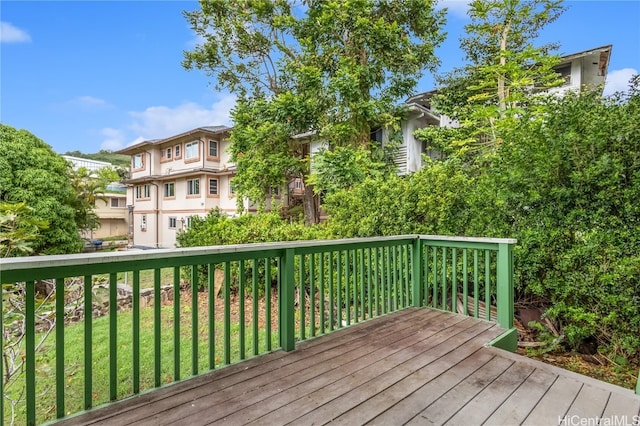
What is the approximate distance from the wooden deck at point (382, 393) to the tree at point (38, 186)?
401 inches

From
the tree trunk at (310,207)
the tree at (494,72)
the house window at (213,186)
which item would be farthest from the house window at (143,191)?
the tree at (494,72)

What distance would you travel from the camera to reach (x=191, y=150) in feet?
58.4

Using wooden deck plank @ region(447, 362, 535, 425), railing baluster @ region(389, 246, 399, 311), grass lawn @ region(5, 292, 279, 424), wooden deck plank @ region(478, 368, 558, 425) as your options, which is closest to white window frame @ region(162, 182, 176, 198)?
grass lawn @ region(5, 292, 279, 424)

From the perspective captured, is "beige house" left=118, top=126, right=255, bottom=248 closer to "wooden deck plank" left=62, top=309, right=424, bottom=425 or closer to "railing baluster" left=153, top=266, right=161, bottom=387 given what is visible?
"wooden deck plank" left=62, top=309, right=424, bottom=425

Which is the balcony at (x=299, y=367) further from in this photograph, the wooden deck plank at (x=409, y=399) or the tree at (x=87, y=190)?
the tree at (x=87, y=190)

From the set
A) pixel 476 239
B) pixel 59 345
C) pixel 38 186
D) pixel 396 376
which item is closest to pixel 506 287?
pixel 476 239

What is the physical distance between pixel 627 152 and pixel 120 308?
393 inches

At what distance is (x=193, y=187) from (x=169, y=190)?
8.14 feet

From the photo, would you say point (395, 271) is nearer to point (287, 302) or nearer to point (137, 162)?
point (287, 302)

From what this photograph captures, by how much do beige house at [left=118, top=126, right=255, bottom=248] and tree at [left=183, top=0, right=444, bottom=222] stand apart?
4.08m

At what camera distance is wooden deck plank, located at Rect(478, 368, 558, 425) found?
1.87 meters

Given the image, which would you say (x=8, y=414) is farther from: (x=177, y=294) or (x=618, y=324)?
(x=618, y=324)

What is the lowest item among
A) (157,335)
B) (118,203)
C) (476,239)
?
(157,335)

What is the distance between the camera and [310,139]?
12312mm
